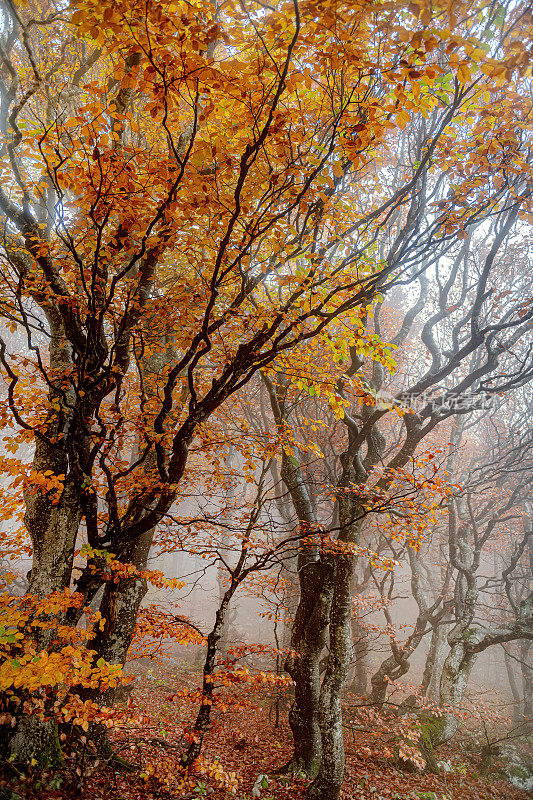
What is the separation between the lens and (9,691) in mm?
3582

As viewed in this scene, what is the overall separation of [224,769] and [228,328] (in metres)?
8.58

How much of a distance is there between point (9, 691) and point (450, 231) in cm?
761

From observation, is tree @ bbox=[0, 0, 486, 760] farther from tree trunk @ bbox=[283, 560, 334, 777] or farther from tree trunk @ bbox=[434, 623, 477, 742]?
tree trunk @ bbox=[434, 623, 477, 742]

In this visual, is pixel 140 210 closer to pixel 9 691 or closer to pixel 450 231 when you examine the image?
pixel 450 231

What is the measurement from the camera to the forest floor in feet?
14.3

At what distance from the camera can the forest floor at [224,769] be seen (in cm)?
437

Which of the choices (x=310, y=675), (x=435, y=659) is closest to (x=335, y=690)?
(x=310, y=675)

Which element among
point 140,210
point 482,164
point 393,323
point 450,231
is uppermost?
point 393,323

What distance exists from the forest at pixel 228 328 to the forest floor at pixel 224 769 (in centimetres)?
7

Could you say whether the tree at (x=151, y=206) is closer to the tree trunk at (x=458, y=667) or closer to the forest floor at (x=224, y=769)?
the forest floor at (x=224, y=769)

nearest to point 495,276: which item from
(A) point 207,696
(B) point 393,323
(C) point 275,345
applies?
(B) point 393,323

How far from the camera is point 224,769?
295 inches

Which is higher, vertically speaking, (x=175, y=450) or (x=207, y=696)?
(x=175, y=450)

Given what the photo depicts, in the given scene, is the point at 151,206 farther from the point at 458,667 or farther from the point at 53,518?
the point at 458,667
